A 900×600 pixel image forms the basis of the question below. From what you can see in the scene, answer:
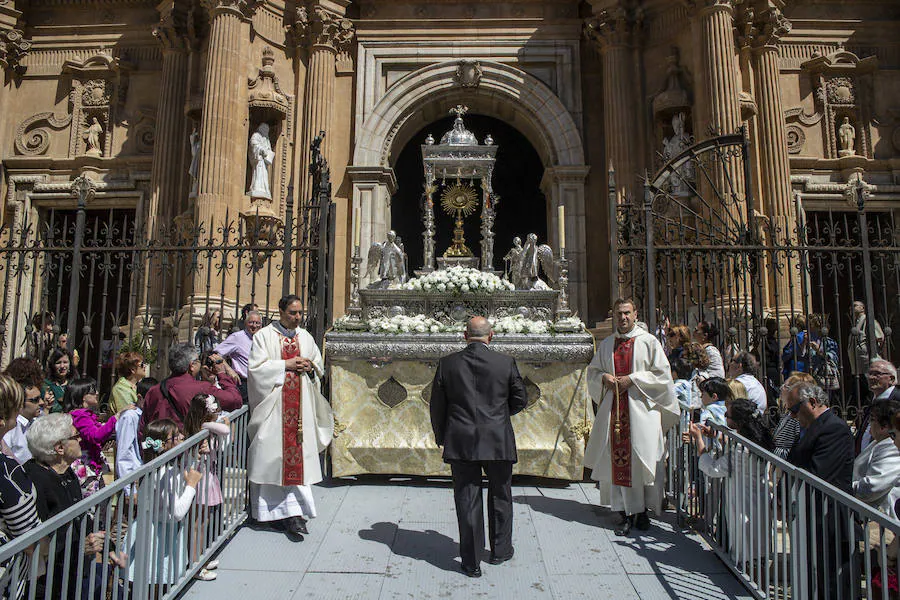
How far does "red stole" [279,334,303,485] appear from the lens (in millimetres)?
5090

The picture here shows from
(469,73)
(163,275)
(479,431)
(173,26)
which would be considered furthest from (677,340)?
(173,26)

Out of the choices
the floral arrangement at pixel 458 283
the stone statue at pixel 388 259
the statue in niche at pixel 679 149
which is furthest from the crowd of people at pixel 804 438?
the statue in niche at pixel 679 149

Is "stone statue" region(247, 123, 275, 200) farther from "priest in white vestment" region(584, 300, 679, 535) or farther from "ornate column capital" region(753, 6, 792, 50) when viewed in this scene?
"ornate column capital" region(753, 6, 792, 50)

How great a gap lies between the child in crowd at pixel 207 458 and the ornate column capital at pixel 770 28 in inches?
522

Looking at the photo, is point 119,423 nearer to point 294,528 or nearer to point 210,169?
point 294,528

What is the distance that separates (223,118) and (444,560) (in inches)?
418

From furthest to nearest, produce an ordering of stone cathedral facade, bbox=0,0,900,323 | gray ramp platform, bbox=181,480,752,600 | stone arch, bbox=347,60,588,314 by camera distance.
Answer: stone arch, bbox=347,60,588,314, stone cathedral facade, bbox=0,0,900,323, gray ramp platform, bbox=181,480,752,600

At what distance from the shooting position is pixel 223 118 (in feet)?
42.0

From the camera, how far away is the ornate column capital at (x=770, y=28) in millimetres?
13328

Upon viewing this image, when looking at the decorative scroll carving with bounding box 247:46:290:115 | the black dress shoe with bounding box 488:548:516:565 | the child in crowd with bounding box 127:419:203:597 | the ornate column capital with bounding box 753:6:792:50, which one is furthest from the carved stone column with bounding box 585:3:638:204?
the child in crowd with bounding box 127:419:203:597

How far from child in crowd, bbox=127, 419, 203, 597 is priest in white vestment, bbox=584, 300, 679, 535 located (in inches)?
120

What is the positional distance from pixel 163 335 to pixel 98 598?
9.74 m

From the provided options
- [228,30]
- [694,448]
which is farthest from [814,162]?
[228,30]

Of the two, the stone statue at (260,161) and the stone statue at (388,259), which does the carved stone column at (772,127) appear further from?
the stone statue at (260,161)
